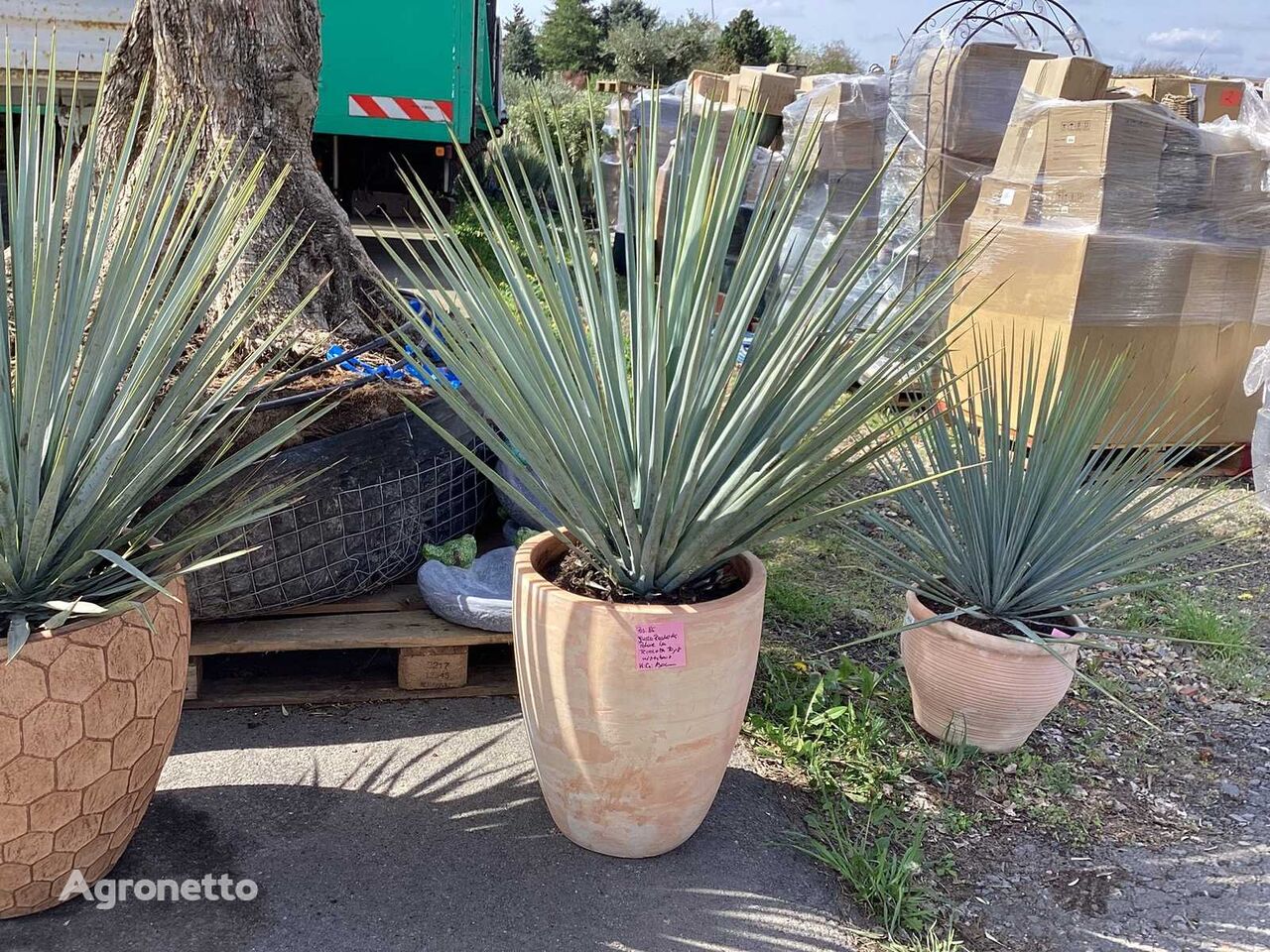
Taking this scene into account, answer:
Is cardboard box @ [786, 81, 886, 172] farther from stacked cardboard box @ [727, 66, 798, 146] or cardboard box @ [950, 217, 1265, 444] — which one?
stacked cardboard box @ [727, 66, 798, 146]

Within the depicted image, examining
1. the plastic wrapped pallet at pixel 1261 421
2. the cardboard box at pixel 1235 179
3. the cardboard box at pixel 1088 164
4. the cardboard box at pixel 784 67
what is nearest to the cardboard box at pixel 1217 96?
the cardboard box at pixel 1235 179

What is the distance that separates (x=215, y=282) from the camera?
5.64 feet

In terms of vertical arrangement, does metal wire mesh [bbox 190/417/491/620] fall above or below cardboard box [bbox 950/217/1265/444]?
below

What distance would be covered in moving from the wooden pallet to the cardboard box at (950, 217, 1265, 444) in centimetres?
257

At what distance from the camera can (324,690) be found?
2395 millimetres

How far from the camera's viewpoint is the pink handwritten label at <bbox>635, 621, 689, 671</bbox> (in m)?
1.74

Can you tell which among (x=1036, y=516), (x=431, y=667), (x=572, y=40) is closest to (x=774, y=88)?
(x=1036, y=516)

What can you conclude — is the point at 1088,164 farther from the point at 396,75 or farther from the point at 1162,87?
the point at 396,75

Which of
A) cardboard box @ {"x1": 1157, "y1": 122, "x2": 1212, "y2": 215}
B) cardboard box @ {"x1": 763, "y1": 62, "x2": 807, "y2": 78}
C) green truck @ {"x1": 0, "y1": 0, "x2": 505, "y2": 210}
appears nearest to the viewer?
cardboard box @ {"x1": 1157, "y1": 122, "x2": 1212, "y2": 215}

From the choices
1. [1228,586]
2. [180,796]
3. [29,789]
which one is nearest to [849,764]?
[180,796]

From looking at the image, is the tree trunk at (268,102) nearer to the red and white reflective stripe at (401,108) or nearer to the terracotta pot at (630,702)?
the terracotta pot at (630,702)

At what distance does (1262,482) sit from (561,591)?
12.0 ft

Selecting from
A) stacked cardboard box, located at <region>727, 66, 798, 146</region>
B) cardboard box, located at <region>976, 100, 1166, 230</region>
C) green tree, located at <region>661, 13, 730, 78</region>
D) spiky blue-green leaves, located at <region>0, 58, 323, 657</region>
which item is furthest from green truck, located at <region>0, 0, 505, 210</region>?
green tree, located at <region>661, 13, 730, 78</region>

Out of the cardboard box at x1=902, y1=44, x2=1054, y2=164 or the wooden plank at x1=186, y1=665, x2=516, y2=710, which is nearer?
the wooden plank at x1=186, y1=665, x2=516, y2=710
